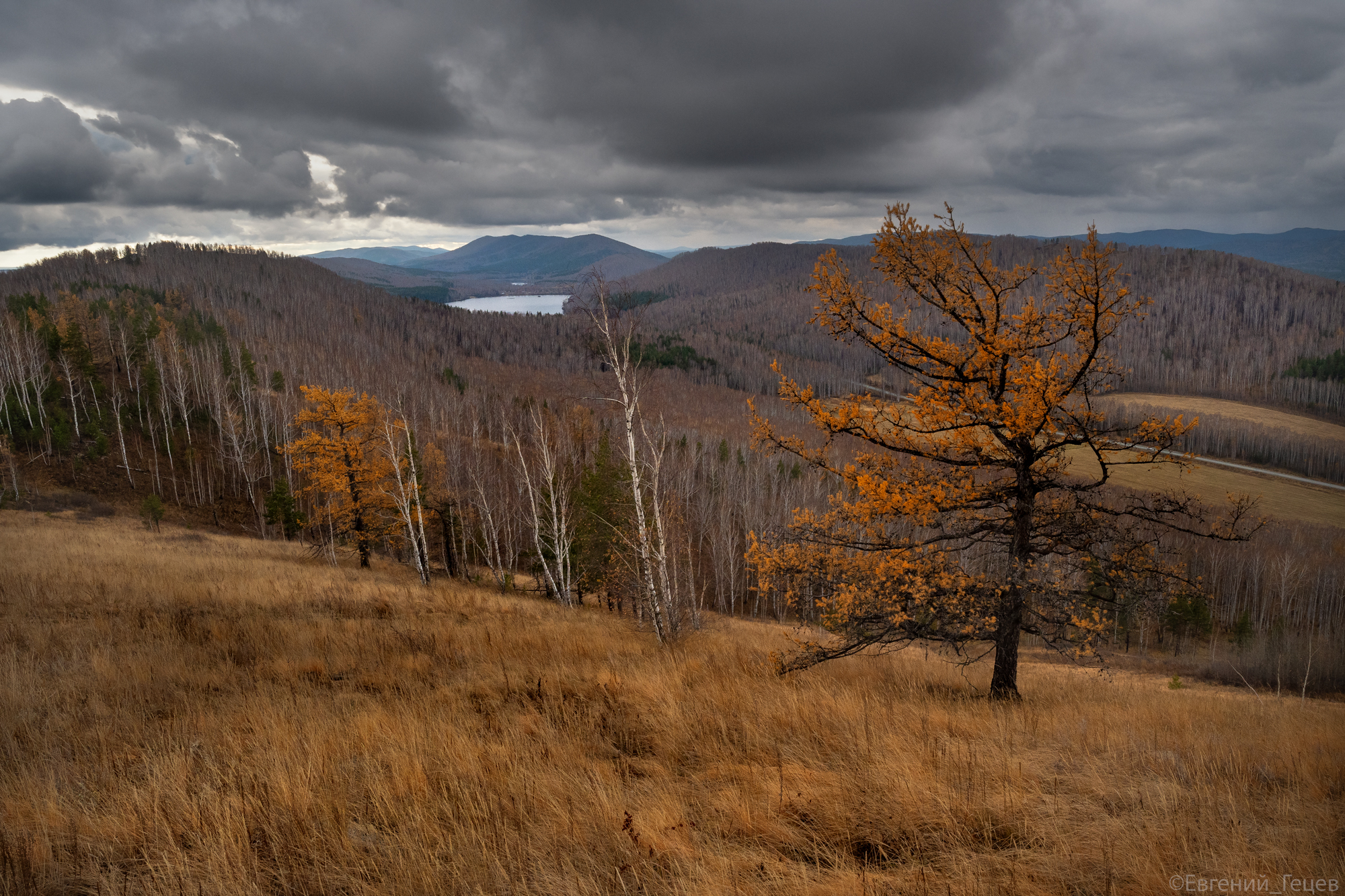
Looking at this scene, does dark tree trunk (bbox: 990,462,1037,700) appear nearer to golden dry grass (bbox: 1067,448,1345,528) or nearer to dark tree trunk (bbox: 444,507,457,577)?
dark tree trunk (bbox: 444,507,457,577)

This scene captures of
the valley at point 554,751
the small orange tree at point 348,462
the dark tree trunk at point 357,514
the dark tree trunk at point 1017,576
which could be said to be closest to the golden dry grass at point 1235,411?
the small orange tree at point 348,462

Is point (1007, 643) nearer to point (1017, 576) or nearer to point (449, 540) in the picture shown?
point (1017, 576)

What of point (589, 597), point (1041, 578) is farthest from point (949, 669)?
point (589, 597)

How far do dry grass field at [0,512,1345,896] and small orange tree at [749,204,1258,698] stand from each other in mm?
1085

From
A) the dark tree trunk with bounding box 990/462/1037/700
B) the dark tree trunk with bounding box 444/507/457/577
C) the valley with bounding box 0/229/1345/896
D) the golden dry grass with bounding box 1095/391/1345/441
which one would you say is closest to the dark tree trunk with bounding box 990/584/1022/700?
the dark tree trunk with bounding box 990/462/1037/700

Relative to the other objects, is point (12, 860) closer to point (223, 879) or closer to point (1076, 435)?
point (223, 879)

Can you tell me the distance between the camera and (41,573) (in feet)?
38.3

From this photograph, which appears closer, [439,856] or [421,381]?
A: [439,856]

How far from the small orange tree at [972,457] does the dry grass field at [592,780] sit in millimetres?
1085

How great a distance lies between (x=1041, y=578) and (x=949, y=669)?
333 centimetres

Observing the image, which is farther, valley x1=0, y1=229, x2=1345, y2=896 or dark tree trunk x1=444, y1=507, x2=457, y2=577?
dark tree trunk x1=444, y1=507, x2=457, y2=577

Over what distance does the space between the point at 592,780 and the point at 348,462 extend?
82.4ft

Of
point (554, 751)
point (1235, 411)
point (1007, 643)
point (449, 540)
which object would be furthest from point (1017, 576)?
point (1235, 411)

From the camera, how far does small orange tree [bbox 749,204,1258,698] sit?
662 cm
